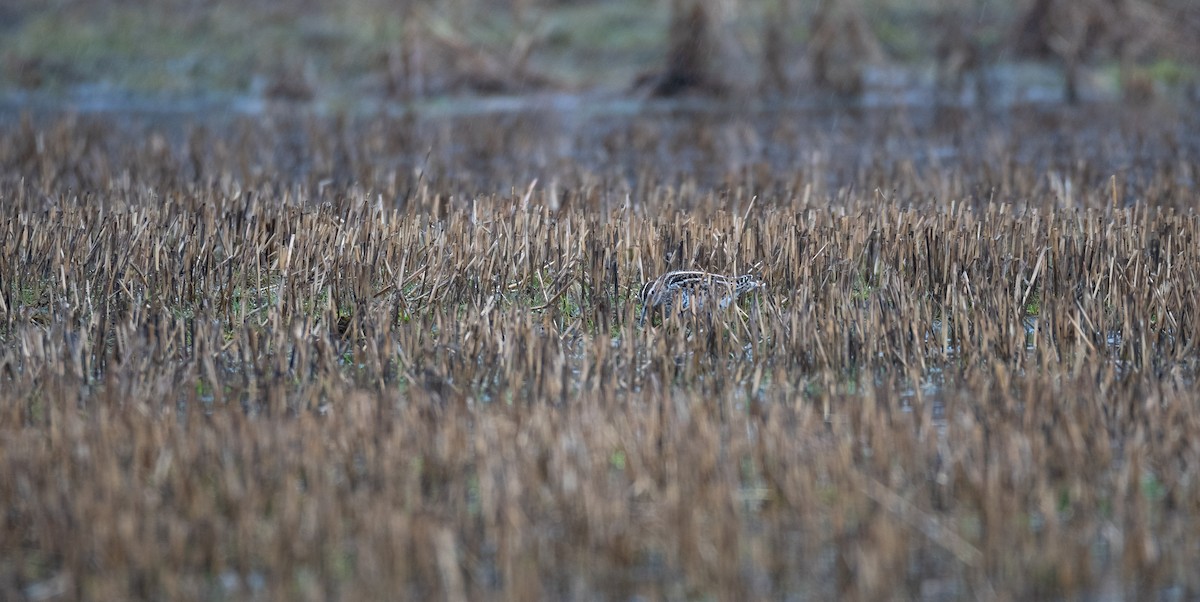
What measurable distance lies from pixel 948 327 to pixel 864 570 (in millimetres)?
2518

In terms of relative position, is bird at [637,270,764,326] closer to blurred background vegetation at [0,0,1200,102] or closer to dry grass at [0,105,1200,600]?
dry grass at [0,105,1200,600]

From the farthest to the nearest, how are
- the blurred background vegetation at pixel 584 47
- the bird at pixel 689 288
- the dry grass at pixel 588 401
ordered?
the blurred background vegetation at pixel 584 47, the bird at pixel 689 288, the dry grass at pixel 588 401

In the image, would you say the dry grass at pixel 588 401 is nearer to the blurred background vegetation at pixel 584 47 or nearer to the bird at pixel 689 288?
the bird at pixel 689 288

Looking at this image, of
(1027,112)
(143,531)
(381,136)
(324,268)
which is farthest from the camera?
(1027,112)

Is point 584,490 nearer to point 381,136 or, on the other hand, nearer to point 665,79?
point 381,136

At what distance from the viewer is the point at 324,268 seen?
5.62m

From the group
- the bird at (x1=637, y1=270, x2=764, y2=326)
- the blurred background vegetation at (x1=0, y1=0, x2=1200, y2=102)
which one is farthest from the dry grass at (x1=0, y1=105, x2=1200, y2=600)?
the blurred background vegetation at (x1=0, y1=0, x2=1200, y2=102)

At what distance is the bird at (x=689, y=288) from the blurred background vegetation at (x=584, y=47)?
34.3ft

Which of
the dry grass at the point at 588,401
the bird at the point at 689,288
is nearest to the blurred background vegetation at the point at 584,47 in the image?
the dry grass at the point at 588,401

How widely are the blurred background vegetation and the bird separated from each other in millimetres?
10441

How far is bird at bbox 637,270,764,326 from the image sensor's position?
5.18 meters

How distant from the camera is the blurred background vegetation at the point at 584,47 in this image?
15.8 m

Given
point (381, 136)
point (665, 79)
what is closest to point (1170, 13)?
point (665, 79)

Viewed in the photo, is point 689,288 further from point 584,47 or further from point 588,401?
point 584,47
